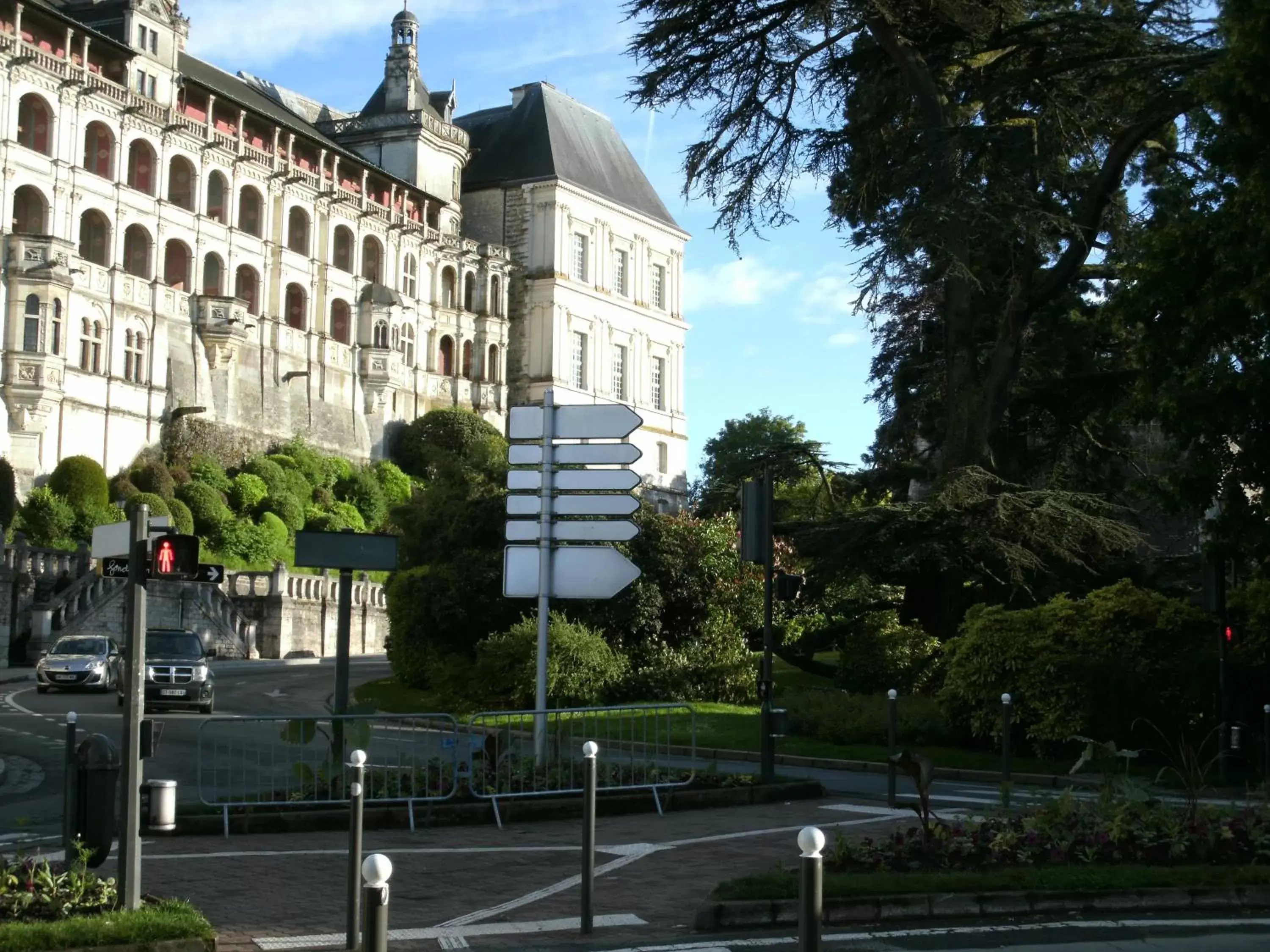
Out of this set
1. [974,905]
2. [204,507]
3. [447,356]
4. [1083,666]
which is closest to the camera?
[974,905]

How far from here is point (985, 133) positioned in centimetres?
2453

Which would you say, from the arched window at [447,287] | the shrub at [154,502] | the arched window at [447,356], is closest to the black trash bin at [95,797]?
the shrub at [154,502]

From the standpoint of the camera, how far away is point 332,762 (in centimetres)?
1393

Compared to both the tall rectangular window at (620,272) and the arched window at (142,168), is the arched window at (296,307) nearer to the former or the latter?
the arched window at (142,168)

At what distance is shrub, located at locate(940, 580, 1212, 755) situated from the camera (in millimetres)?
20266

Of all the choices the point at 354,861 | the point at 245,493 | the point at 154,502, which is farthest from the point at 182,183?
the point at 354,861

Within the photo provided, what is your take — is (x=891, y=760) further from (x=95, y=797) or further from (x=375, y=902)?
(x=375, y=902)

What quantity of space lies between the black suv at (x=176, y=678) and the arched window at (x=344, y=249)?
51.7 meters

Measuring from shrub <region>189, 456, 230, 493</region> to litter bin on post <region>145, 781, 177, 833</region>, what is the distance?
52.6 m

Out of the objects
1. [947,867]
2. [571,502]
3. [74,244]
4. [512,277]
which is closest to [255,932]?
[947,867]

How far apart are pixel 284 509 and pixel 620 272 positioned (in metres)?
41.3

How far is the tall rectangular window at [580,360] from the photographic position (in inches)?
3681

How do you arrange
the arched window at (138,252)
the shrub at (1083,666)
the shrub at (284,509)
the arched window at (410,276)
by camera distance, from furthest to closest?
the arched window at (410,276) → the arched window at (138,252) → the shrub at (284,509) → the shrub at (1083,666)

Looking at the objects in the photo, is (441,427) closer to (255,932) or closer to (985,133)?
(985,133)
